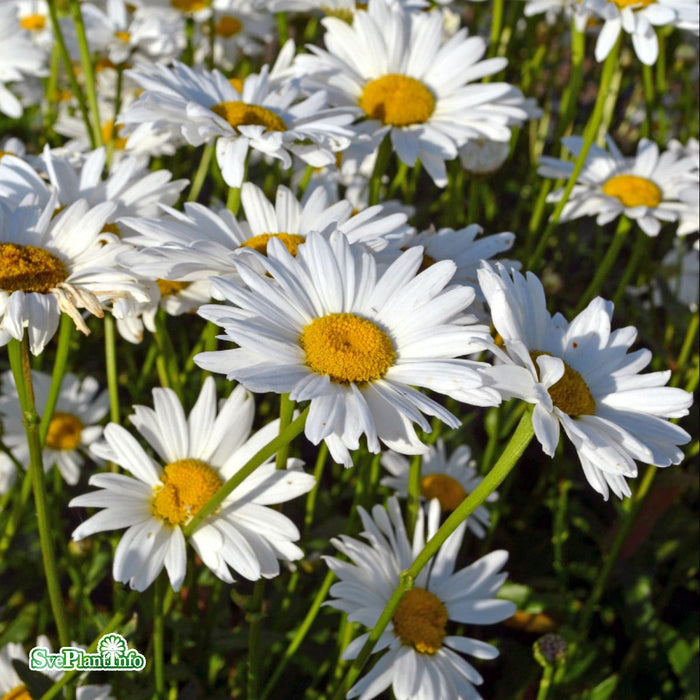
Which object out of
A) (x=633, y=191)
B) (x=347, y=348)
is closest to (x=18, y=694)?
(x=347, y=348)

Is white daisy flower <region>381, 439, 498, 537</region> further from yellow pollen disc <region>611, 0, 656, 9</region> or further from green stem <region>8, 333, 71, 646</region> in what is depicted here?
yellow pollen disc <region>611, 0, 656, 9</region>

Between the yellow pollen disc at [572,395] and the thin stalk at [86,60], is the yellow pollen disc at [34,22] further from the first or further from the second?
the yellow pollen disc at [572,395]

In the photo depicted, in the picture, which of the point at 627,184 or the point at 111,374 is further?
the point at 627,184

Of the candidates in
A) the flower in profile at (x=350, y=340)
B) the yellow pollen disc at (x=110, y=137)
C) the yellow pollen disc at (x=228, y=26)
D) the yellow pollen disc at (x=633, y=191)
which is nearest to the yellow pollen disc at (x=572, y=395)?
the flower in profile at (x=350, y=340)

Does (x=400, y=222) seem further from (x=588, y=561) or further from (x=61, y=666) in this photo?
(x=588, y=561)

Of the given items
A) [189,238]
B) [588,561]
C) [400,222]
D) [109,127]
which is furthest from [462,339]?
[109,127]

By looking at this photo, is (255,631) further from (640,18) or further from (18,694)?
(640,18)
